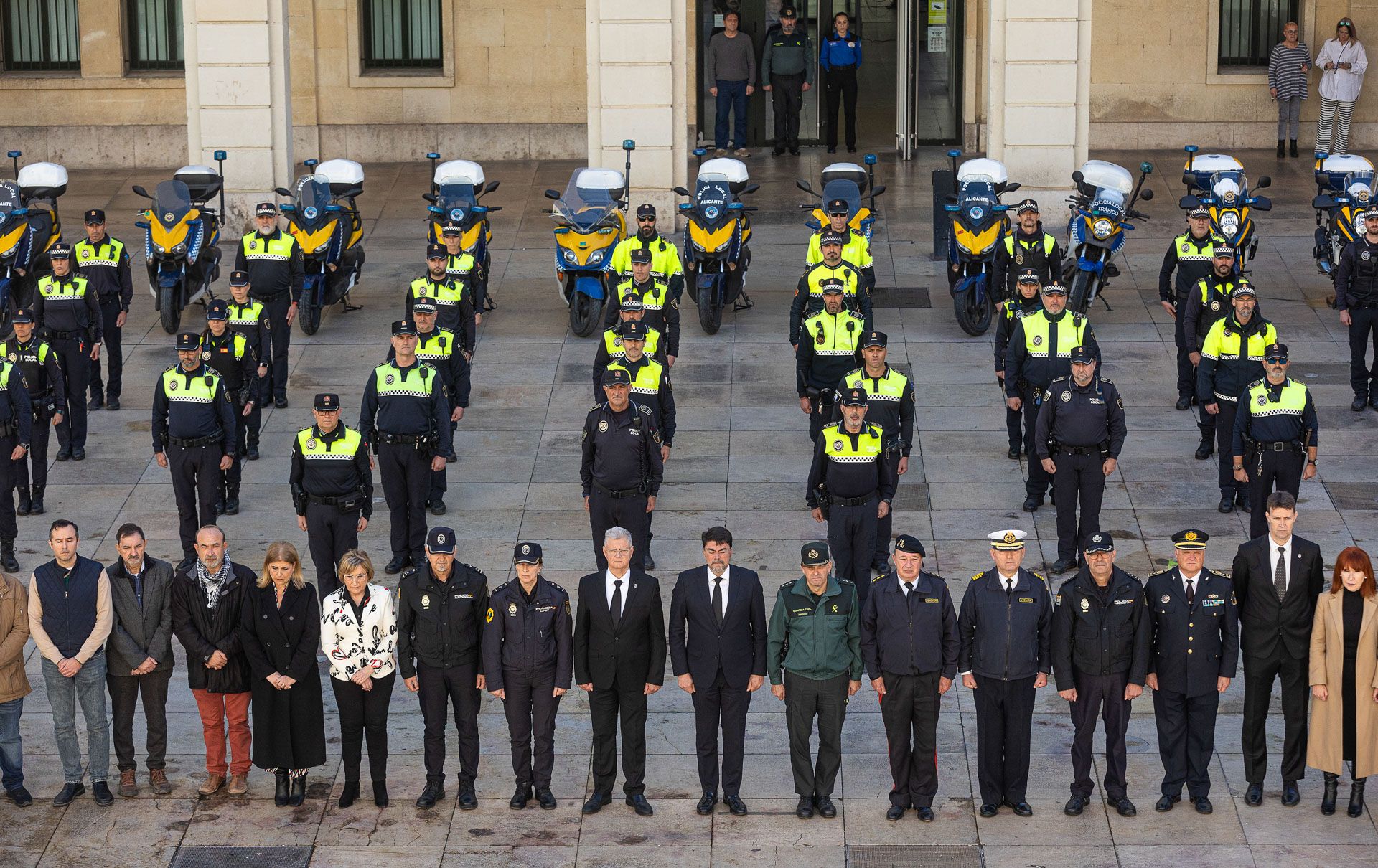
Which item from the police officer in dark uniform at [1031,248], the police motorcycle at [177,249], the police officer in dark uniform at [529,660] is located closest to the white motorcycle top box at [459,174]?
the police motorcycle at [177,249]

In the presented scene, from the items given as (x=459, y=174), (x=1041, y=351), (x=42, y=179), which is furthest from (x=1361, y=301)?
(x=42, y=179)

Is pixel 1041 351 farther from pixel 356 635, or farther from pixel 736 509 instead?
pixel 356 635

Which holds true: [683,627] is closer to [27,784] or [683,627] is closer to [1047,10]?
[27,784]

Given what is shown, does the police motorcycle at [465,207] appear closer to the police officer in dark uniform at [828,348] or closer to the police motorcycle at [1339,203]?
the police officer in dark uniform at [828,348]

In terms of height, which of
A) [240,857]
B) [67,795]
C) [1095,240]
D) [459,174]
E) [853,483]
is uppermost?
Result: [459,174]

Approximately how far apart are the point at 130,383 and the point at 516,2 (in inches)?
414

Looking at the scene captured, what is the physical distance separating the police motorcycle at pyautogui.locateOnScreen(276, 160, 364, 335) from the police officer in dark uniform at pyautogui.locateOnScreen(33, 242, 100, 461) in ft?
8.16

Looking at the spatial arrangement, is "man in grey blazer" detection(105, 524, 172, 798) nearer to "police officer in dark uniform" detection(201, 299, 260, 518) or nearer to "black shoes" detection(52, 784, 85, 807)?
"black shoes" detection(52, 784, 85, 807)

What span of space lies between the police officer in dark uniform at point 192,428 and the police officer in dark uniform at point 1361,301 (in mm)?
8807

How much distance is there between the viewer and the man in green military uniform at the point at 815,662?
10.9 meters

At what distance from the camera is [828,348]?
1546cm

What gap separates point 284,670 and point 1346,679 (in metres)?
5.50

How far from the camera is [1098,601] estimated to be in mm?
10836

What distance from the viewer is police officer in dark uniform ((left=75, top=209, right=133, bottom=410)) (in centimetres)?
→ 1773
